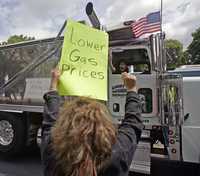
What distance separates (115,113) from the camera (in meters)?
6.37

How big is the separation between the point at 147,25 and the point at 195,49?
117 feet

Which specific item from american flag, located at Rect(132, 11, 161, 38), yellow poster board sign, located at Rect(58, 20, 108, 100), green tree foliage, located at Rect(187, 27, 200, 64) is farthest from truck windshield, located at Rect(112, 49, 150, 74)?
green tree foliage, located at Rect(187, 27, 200, 64)

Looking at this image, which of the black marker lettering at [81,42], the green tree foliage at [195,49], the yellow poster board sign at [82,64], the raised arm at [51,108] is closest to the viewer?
the raised arm at [51,108]

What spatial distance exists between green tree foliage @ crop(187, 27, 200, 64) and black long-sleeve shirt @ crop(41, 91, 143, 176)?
38.3m

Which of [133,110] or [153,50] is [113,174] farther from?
[153,50]

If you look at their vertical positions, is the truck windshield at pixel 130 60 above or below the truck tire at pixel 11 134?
above

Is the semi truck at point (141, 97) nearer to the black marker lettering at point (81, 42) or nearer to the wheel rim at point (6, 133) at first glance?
the wheel rim at point (6, 133)

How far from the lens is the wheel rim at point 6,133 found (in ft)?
25.4

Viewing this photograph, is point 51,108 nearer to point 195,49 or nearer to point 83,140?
point 83,140

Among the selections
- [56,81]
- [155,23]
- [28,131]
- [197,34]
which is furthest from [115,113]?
[197,34]

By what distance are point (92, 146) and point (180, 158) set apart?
4452 millimetres

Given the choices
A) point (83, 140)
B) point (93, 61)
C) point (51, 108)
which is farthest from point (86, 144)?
point (93, 61)

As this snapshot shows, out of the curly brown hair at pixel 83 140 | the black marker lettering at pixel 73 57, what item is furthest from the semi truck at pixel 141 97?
the curly brown hair at pixel 83 140

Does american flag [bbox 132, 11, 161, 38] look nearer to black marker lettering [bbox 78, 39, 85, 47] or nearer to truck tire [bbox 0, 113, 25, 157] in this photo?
truck tire [bbox 0, 113, 25, 157]
